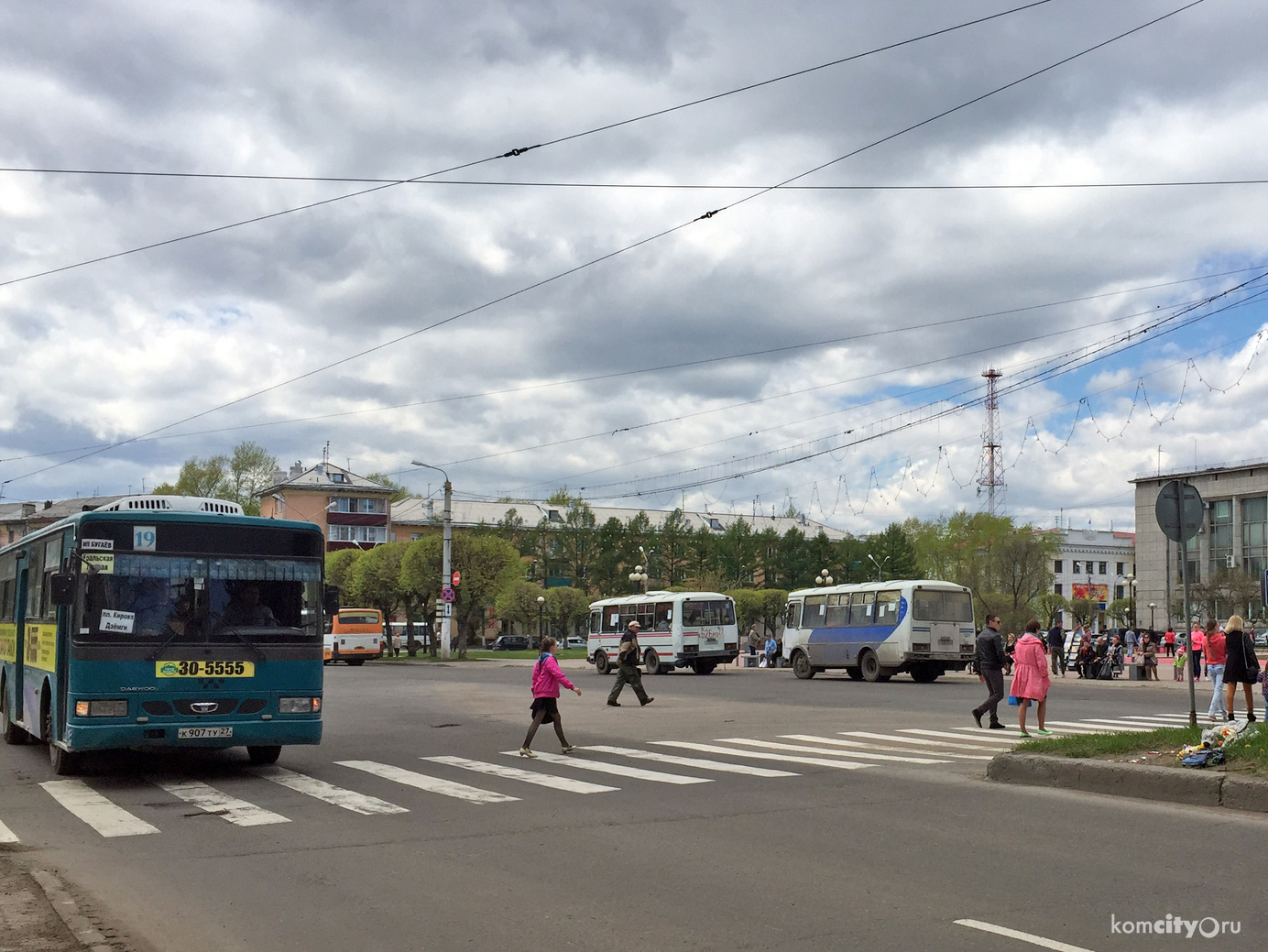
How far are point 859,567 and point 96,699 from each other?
92542 mm

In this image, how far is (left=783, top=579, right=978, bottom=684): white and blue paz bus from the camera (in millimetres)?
35219

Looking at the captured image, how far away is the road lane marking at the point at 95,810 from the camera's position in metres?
9.90

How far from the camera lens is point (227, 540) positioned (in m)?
13.3

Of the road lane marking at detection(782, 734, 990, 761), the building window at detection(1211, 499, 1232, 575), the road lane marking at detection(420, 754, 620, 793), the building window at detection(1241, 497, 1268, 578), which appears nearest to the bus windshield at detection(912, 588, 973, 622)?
the road lane marking at detection(782, 734, 990, 761)

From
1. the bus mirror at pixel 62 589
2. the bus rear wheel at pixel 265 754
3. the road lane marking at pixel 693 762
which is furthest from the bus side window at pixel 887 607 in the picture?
the bus mirror at pixel 62 589

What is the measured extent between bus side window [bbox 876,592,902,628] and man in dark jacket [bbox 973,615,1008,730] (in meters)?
16.3

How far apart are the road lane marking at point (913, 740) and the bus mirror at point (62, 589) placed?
34.1ft

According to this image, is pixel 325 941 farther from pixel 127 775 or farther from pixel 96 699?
pixel 127 775

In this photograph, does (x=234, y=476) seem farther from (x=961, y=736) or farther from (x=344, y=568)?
(x=961, y=736)

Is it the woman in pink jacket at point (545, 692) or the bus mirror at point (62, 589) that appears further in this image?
the woman in pink jacket at point (545, 692)

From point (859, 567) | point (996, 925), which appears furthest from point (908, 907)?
point (859, 567)

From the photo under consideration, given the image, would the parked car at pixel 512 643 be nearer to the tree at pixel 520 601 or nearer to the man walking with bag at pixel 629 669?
the tree at pixel 520 601

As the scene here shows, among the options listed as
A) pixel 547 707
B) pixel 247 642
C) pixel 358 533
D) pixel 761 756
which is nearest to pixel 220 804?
pixel 247 642

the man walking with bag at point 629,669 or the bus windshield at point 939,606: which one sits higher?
the bus windshield at point 939,606
